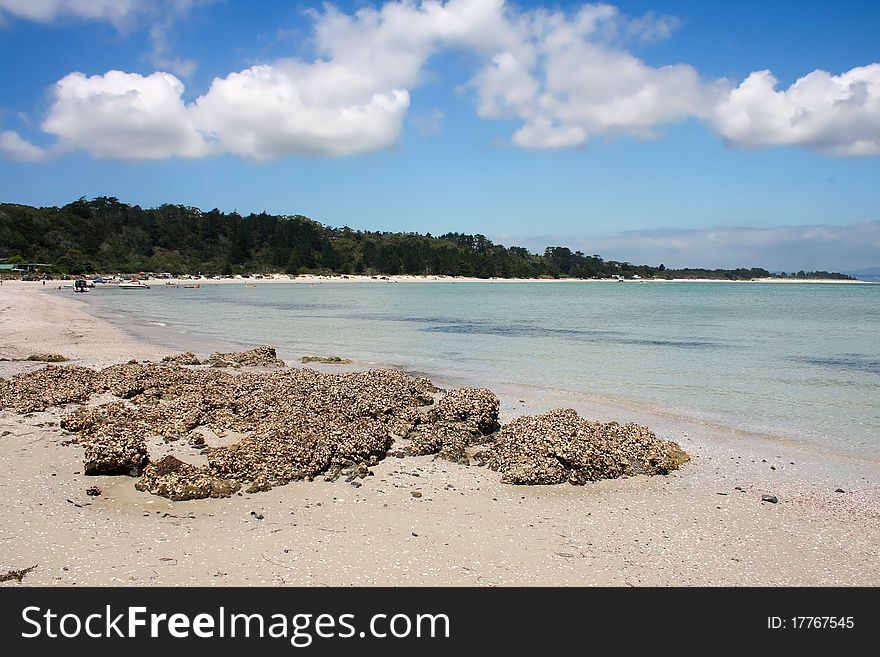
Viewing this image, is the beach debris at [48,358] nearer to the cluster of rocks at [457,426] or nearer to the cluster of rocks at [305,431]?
the cluster of rocks at [305,431]

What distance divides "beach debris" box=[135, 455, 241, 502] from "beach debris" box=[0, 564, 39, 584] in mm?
1628

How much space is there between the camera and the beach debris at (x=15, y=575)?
14.4ft

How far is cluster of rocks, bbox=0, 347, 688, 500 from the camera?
22.1 ft

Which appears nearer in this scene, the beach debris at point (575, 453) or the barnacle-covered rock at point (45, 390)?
the beach debris at point (575, 453)

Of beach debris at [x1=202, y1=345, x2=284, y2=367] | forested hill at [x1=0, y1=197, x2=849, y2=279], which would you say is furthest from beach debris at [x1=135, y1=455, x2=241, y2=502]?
forested hill at [x1=0, y1=197, x2=849, y2=279]

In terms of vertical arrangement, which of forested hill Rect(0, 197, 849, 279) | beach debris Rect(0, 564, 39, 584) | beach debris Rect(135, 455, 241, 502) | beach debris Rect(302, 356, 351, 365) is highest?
forested hill Rect(0, 197, 849, 279)

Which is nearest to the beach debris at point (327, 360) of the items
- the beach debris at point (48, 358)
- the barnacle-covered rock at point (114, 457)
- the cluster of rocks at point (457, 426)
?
the beach debris at point (48, 358)

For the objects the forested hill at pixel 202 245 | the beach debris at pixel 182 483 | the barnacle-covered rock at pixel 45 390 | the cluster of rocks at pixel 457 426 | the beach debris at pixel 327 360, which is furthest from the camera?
the forested hill at pixel 202 245

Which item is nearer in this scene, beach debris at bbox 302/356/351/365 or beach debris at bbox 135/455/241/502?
beach debris at bbox 135/455/241/502

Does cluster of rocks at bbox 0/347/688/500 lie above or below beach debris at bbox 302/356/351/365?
above

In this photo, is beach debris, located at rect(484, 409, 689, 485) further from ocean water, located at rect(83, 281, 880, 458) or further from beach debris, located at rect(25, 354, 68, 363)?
beach debris, located at rect(25, 354, 68, 363)

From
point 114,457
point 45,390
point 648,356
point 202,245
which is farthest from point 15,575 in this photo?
point 202,245

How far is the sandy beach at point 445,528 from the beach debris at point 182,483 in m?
0.13
